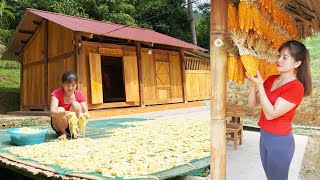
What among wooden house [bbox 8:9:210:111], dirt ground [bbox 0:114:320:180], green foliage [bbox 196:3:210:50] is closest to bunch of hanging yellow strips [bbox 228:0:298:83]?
dirt ground [bbox 0:114:320:180]

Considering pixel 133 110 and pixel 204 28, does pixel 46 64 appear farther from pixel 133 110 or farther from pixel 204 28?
pixel 204 28

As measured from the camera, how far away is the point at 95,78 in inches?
387

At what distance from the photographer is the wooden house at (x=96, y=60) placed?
9734mm

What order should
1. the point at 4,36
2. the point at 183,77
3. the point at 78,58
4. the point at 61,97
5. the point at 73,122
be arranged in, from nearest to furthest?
the point at 73,122, the point at 61,97, the point at 78,58, the point at 183,77, the point at 4,36

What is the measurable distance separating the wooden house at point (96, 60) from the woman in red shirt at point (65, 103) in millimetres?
4109

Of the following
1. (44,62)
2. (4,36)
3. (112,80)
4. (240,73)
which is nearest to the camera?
(240,73)

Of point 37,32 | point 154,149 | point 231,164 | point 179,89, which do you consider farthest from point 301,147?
point 37,32

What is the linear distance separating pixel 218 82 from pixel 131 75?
28.7ft

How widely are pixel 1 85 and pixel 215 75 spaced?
1751 cm

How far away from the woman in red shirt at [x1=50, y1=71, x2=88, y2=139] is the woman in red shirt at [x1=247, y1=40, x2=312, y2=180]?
10.8 ft

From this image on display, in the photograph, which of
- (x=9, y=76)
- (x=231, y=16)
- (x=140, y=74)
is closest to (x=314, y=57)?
(x=140, y=74)

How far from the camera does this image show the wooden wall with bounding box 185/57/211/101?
1404 centimetres

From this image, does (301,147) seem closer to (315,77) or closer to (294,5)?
(294,5)

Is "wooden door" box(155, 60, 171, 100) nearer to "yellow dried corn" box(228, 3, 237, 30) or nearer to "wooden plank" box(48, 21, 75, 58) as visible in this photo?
"wooden plank" box(48, 21, 75, 58)
